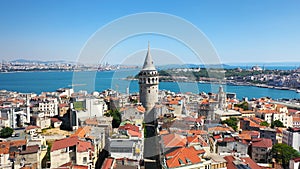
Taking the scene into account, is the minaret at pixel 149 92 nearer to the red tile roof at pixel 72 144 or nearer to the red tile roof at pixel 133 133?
the red tile roof at pixel 133 133

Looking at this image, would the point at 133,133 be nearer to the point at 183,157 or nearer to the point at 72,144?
the point at 72,144

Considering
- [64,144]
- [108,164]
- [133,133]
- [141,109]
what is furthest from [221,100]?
[64,144]

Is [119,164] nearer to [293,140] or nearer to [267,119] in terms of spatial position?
[293,140]

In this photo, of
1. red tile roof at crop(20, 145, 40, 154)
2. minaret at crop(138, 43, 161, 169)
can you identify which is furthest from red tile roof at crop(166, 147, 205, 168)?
red tile roof at crop(20, 145, 40, 154)

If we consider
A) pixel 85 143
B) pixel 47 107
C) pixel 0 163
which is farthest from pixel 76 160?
pixel 47 107

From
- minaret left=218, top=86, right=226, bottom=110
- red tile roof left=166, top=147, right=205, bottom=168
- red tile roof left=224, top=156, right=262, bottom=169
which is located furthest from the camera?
minaret left=218, top=86, right=226, bottom=110

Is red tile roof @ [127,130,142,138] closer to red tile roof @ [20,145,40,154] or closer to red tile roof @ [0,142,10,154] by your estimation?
red tile roof @ [20,145,40,154]
